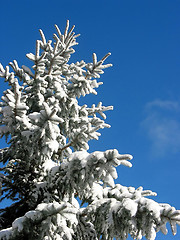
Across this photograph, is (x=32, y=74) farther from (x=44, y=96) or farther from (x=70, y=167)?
(x=70, y=167)

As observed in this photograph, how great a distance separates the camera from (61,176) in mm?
6199

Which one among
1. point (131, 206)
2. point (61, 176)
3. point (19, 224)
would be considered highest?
point (61, 176)

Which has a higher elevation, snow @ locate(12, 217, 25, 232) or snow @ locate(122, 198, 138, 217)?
snow @ locate(122, 198, 138, 217)

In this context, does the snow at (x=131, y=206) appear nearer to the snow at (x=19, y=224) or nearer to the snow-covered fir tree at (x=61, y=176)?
the snow-covered fir tree at (x=61, y=176)

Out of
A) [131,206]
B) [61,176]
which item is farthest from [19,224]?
[131,206]

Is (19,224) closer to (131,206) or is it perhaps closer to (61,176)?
(61,176)

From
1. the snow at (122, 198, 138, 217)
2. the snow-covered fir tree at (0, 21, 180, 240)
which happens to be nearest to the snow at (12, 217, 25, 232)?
the snow-covered fir tree at (0, 21, 180, 240)

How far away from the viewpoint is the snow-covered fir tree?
16.4ft

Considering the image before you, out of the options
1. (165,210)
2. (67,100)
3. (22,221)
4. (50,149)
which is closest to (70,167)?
(50,149)

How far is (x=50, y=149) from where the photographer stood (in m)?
6.26

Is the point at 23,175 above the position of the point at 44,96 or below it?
below

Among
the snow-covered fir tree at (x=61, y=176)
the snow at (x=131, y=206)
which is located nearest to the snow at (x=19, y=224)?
the snow-covered fir tree at (x=61, y=176)

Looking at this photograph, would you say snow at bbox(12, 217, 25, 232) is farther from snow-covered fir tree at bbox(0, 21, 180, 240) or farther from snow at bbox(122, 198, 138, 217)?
snow at bbox(122, 198, 138, 217)

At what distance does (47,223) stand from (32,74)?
4.64 m
